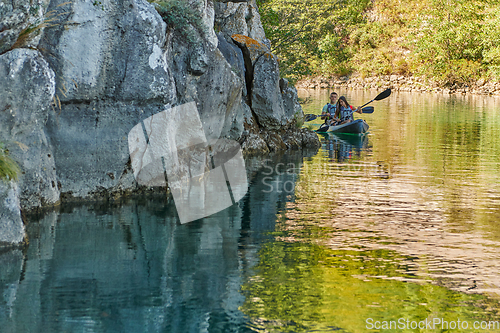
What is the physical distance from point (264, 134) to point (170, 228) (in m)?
8.54

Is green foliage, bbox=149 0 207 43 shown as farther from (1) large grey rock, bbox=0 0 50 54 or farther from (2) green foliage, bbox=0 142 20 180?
(2) green foliage, bbox=0 142 20 180

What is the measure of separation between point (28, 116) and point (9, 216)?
1.92m

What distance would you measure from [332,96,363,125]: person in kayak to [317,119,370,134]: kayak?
26 cm

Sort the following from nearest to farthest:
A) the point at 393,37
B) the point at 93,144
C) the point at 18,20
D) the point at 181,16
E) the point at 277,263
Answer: the point at 277,263
the point at 18,20
the point at 93,144
the point at 181,16
the point at 393,37

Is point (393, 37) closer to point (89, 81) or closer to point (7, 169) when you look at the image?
point (89, 81)

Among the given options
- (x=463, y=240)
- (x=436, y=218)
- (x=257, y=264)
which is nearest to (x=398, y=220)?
(x=436, y=218)

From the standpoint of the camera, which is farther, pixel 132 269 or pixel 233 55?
pixel 233 55

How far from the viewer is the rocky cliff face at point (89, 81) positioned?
851 cm

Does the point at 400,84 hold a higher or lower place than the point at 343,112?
higher

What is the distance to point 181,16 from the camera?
11.5 meters

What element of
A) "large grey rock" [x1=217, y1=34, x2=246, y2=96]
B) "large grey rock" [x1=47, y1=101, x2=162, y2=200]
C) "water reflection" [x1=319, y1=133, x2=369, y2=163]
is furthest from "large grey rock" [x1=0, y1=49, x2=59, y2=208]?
"water reflection" [x1=319, y1=133, x2=369, y2=163]

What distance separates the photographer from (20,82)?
8.42 metres

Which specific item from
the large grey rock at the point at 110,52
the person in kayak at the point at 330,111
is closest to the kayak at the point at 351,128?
the person in kayak at the point at 330,111

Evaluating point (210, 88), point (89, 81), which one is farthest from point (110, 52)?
point (210, 88)
